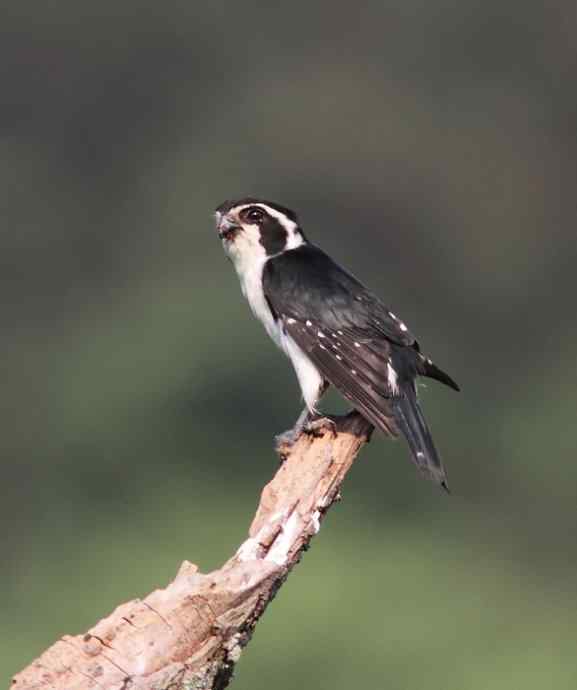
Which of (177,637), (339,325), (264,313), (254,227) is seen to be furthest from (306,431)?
(177,637)

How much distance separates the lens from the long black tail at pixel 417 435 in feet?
27.3

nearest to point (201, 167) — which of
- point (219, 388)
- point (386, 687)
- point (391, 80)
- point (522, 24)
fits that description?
point (391, 80)

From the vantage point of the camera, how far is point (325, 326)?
8.90m

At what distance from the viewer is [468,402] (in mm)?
28875

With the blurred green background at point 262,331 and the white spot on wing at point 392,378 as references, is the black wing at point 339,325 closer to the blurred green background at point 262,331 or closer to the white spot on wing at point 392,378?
the white spot on wing at point 392,378

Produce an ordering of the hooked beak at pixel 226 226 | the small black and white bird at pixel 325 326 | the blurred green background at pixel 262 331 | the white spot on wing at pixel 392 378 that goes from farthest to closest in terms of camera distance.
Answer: the blurred green background at pixel 262 331, the hooked beak at pixel 226 226, the white spot on wing at pixel 392 378, the small black and white bird at pixel 325 326

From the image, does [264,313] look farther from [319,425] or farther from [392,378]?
[319,425]

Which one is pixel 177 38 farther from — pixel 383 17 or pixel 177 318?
pixel 177 318

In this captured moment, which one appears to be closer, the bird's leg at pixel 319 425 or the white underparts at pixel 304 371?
the bird's leg at pixel 319 425

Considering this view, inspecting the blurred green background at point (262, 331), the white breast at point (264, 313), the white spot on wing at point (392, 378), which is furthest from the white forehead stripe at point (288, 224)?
the blurred green background at point (262, 331)

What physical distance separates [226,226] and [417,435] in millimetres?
1315

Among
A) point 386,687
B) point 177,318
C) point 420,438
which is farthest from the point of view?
point 177,318

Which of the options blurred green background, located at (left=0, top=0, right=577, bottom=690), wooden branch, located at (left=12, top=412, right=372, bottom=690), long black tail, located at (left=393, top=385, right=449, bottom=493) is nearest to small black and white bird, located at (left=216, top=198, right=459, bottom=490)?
long black tail, located at (left=393, top=385, right=449, bottom=493)

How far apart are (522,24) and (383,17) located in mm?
2652
